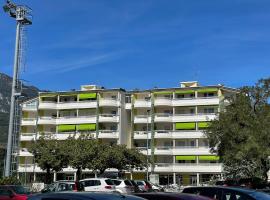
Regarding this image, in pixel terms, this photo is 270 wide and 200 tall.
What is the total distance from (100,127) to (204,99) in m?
18.3

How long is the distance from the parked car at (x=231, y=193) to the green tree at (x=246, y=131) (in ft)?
84.7

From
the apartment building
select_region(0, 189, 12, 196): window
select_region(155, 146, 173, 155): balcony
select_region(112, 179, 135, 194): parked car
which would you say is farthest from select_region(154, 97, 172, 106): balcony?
select_region(0, 189, 12, 196): window

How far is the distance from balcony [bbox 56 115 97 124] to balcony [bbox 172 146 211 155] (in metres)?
15.0

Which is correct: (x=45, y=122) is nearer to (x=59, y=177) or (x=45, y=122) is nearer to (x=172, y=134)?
(x=59, y=177)

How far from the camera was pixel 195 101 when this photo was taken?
278ft

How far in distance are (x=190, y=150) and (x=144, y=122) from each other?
30.8 ft

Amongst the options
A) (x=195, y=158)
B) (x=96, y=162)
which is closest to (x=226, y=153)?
(x=96, y=162)

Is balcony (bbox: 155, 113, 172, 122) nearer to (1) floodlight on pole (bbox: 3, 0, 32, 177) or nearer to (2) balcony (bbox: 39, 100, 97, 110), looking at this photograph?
(2) balcony (bbox: 39, 100, 97, 110)

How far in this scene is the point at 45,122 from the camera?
90.7 meters

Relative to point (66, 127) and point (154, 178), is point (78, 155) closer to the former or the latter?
point (154, 178)

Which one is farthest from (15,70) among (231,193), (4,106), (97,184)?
(4,106)

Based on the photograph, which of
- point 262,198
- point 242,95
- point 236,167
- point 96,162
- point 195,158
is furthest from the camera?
point 195,158

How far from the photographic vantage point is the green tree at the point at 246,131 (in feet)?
127

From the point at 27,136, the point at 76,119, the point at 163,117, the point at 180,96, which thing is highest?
the point at 180,96
